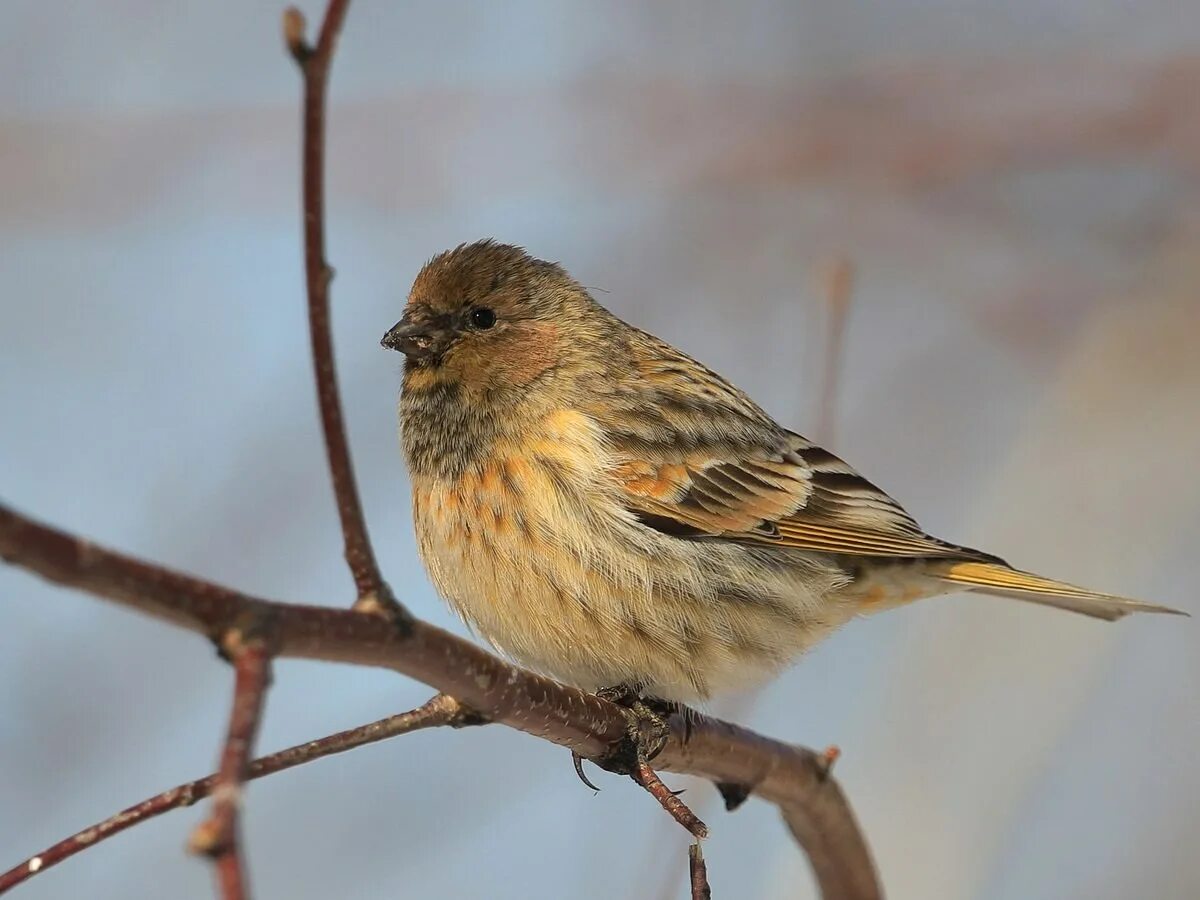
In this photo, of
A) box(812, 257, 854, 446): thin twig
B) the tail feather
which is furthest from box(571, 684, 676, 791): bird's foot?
the tail feather

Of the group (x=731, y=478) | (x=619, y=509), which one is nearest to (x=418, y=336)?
(x=619, y=509)

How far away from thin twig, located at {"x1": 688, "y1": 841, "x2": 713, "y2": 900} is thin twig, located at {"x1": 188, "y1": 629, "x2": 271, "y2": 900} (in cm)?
92

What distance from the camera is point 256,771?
2373 mm

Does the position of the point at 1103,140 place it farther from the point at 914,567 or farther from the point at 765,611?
the point at 765,611

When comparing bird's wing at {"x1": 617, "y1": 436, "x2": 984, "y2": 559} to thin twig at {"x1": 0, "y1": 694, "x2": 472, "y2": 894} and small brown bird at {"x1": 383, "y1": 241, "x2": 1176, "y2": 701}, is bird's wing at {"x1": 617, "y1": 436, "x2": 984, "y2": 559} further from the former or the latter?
thin twig at {"x1": 0, "y1": 694, "x2": 472, "y2": 894}

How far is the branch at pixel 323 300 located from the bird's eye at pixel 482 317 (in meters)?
2.79

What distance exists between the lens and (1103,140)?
5.97 m

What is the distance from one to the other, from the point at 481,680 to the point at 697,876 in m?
0.52

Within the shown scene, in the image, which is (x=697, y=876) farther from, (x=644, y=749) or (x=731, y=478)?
(x=731, y=478)

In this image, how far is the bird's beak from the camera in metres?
4.89

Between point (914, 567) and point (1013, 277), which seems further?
point (1013, 277)

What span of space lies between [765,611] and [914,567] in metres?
0.71

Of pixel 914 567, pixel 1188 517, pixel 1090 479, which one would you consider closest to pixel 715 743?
pixel 914 567

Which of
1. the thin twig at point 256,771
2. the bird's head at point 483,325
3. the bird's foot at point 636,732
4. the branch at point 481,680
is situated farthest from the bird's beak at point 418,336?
the thin twig at point 256,771
